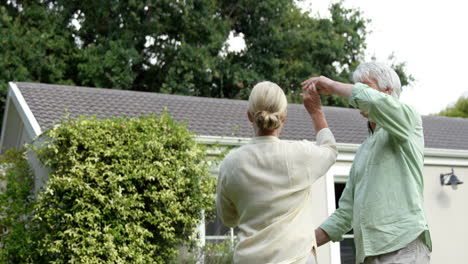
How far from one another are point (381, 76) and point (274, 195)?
0.82 m

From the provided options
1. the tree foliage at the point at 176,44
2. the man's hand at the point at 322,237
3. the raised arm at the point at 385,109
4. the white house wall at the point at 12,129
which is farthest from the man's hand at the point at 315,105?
the tree foliage at the point at 176,44

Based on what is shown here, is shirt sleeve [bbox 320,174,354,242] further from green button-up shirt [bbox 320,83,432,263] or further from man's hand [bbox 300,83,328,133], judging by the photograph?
man's hand [bbox 300,83,328,133]

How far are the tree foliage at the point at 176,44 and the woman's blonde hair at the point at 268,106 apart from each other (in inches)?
583

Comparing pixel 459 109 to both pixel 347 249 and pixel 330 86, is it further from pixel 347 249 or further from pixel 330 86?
pixel 330 86

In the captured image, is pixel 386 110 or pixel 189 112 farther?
pixel 189 112

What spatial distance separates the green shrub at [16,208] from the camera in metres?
7.42

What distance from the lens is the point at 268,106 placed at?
2258mm

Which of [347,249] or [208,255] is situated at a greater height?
[208,255]

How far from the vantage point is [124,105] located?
10.3 m

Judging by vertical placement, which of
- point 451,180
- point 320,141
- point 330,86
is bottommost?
point 451,180

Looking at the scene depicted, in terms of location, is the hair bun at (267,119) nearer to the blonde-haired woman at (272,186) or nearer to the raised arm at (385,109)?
the blonde-haired woman at (272,186)

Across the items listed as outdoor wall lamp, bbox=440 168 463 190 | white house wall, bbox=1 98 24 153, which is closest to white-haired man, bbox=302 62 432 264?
outdoor wall lamp, bbox=440 168 463 190

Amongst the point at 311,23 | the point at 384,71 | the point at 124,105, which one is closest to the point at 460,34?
the point at 311,23

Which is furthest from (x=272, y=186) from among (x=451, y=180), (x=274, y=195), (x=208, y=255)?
(x=451, y=180)
